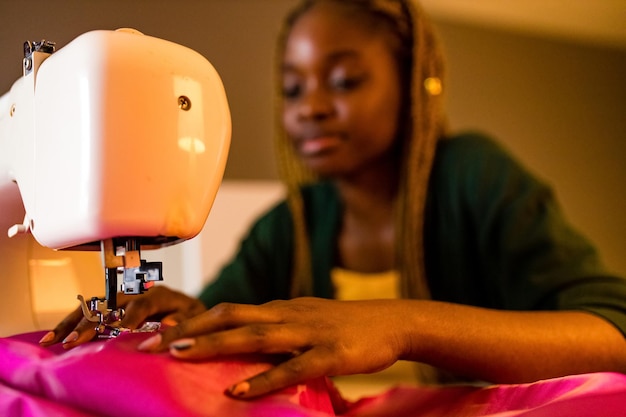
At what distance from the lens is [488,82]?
6.71 feet

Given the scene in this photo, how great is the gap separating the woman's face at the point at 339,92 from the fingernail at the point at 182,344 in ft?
1.71

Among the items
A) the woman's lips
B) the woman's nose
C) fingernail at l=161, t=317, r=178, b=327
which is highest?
the woman's nose

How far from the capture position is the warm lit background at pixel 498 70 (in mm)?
499

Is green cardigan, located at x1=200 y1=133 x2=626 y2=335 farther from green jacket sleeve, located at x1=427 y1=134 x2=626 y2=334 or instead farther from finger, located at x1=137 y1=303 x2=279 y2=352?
finger, located at x1=137 y1=303 x2=279 y2=352

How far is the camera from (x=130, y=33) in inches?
16.6

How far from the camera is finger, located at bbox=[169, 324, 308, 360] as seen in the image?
0.40 m

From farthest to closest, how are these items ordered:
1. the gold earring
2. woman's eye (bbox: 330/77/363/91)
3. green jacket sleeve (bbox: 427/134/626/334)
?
the gold earring, woman's eye (bbox: 330/77/363/91), green jacket sleeve (bbox: 427/134/626/334)

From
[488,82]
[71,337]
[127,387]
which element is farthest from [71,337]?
[488,82]

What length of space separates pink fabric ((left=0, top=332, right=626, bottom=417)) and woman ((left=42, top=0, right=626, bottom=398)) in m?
0.01

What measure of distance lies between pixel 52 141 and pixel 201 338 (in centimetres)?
16

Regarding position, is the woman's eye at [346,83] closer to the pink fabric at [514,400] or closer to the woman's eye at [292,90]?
the woman's eye at [292,90]

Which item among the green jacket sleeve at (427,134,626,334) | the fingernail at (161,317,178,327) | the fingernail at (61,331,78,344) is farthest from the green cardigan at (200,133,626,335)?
the fingernail at (61,331,78,344)

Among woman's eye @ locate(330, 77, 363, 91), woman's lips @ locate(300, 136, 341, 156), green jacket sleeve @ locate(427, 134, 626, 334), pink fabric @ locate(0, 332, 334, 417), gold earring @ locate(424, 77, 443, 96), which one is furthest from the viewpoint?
gold earring @ locate(424, 77, 443, 96)

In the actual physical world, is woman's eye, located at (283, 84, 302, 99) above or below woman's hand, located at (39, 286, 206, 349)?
above
